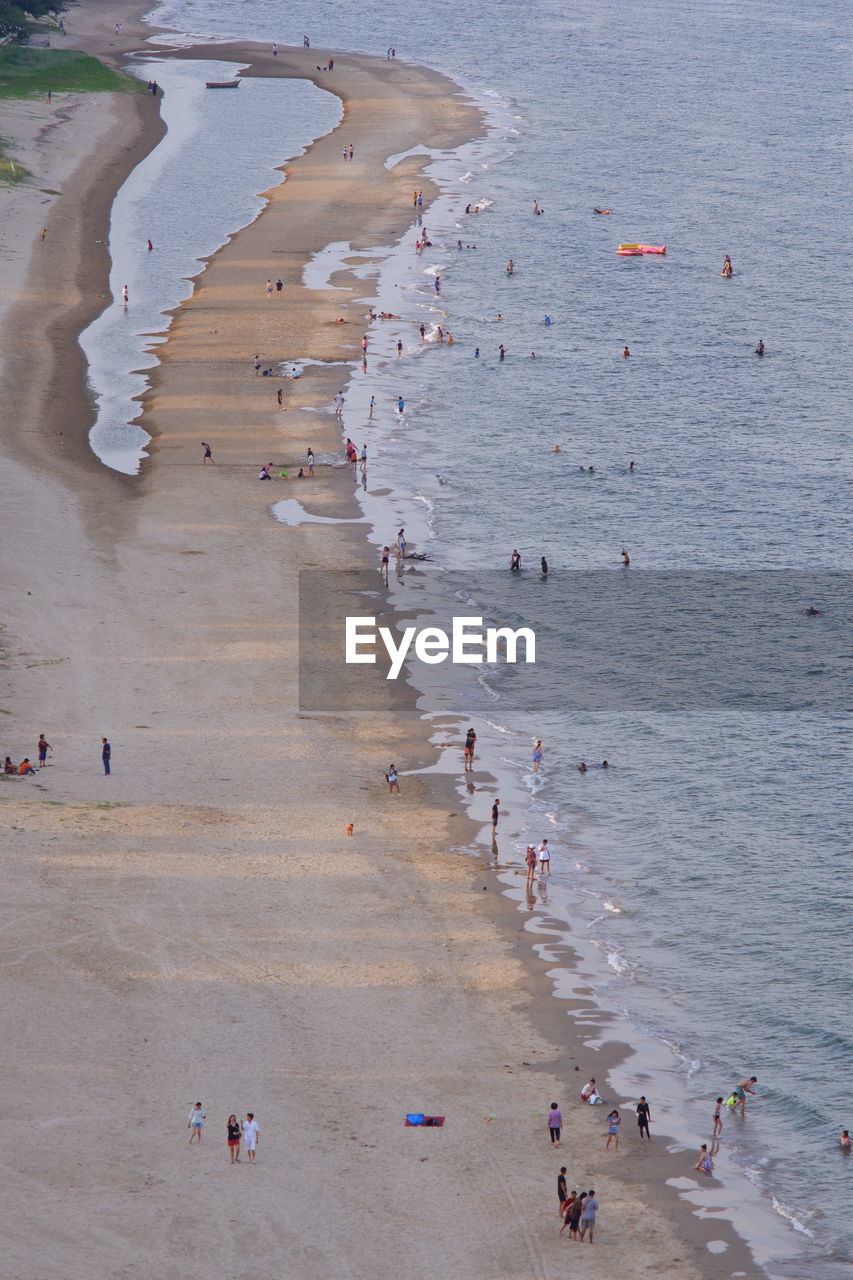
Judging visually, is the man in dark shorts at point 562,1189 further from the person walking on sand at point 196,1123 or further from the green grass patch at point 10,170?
the green grass patch at point 10,170

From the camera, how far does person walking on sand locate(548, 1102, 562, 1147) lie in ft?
115

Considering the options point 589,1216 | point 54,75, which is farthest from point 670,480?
point 54,75

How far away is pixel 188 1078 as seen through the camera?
35.5 m

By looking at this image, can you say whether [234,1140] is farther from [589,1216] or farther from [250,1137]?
[589,1216]

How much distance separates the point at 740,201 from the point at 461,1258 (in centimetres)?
10814

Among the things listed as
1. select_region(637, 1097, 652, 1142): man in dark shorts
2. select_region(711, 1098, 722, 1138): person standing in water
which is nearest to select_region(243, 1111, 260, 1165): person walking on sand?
select_region(637, 1097, 652, 1142): man in dark shorts

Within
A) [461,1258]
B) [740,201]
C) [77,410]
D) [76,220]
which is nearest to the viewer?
[461,1258]

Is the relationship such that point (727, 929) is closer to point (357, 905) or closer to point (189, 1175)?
point (357, 905)

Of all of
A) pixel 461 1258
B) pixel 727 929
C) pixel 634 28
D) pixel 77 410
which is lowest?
pixel 461 1258

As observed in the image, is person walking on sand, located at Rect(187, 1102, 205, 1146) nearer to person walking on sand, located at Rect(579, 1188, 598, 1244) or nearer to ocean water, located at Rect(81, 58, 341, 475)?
person walking on sand, located at Rect(579, 1188, 598, 1244)

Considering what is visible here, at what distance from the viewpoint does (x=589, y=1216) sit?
3188 centimetres

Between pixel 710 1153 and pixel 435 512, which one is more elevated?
pixel 435 512

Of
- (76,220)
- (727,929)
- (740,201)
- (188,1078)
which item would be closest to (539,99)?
(740,201)

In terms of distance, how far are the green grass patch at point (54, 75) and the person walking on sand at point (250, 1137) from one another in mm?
118419
